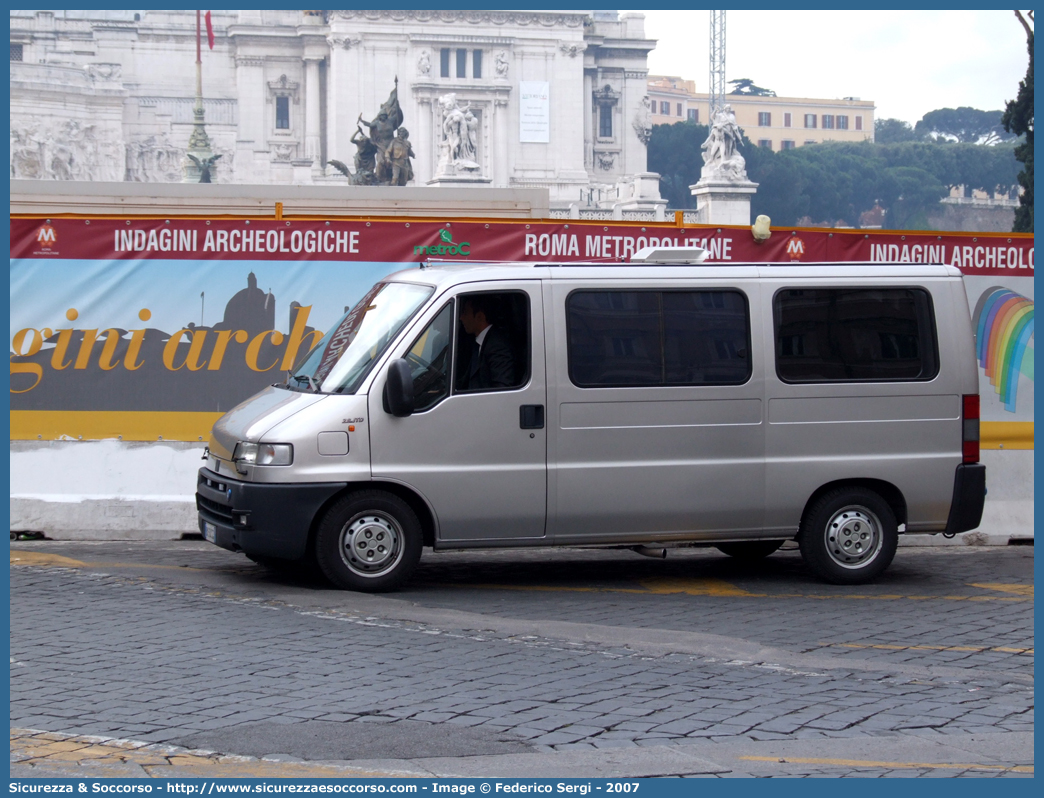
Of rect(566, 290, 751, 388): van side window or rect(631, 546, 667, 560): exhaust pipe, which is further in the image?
rect(631, 546, 667, 560): exhaust pipe

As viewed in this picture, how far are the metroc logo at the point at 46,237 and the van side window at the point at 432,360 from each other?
161 inches

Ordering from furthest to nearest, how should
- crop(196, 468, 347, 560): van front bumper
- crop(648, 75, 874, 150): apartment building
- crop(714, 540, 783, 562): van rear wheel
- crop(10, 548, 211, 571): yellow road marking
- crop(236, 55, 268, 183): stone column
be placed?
1. crop(648, 75, 874, 150): apartment building
2. crop(236, 55, 268, 183): stone column
3. crop(714, 540, 783, 562): van rear wheel
4. crop(10, 548, 211, 571): yellow road marking
5. crop(196, 468, 347, 560): van front bumper

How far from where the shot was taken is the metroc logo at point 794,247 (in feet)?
37.6

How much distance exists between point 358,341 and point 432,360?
1.80 feet

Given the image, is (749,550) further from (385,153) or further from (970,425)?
(385,153)

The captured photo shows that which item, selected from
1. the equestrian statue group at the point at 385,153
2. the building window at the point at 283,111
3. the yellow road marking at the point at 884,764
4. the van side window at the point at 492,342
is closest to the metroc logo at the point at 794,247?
the van side window at the point at 492,342

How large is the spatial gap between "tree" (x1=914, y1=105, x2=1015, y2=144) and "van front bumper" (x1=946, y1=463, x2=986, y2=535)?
16704 centimetres

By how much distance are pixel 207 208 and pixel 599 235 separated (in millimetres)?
9627

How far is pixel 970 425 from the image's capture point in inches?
355

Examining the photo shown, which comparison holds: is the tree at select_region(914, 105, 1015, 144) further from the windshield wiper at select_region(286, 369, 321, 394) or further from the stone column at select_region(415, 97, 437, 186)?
the windshield wiper at select_region(286, 369, 321, 394)

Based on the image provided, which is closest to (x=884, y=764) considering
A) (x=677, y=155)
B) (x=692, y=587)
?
(x=692, y=587)

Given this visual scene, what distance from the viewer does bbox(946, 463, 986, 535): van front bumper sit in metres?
8.98

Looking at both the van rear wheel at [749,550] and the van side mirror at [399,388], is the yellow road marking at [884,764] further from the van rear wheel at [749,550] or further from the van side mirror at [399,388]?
the van rear wheel at [749,550]

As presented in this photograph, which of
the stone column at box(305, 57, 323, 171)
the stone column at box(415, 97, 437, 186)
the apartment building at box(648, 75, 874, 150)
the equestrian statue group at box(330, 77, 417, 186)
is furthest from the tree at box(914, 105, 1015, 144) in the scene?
the equestrian statue group at box(330, 77, 417, 186)
